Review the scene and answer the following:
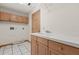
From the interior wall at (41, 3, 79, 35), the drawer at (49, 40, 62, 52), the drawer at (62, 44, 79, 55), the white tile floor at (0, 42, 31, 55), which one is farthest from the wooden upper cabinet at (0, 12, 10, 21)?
the drawer at (62, 44, 79, 55)

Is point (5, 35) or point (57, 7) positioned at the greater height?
point (57, 7)

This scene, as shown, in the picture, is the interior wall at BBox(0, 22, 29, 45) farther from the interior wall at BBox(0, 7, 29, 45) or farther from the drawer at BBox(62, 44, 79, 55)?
the drawer at BBox(62, 44, 79, 55)

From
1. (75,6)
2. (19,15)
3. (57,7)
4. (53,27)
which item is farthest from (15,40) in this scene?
(75,6)

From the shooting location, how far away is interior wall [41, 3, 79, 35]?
4.99ft

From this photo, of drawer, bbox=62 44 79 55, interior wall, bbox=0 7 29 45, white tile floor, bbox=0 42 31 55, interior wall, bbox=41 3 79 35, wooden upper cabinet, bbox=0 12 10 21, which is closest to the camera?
drawer, bbox=62 44 79 55

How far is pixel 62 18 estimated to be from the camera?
185 centimetres

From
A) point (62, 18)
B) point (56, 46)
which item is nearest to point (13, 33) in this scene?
point (62, 18)

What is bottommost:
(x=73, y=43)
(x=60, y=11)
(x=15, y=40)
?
(x=15, y=40)

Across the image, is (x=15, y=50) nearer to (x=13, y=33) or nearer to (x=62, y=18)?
(x=13, y=33)

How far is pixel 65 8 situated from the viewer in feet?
5.80

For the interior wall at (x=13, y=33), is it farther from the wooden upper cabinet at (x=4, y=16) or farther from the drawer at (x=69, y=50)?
the drawer at (x=69, y=50)

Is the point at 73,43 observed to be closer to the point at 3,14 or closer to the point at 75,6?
the point at 75,6

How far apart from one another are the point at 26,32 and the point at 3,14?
176 centimetres

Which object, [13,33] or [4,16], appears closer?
[4,16]
